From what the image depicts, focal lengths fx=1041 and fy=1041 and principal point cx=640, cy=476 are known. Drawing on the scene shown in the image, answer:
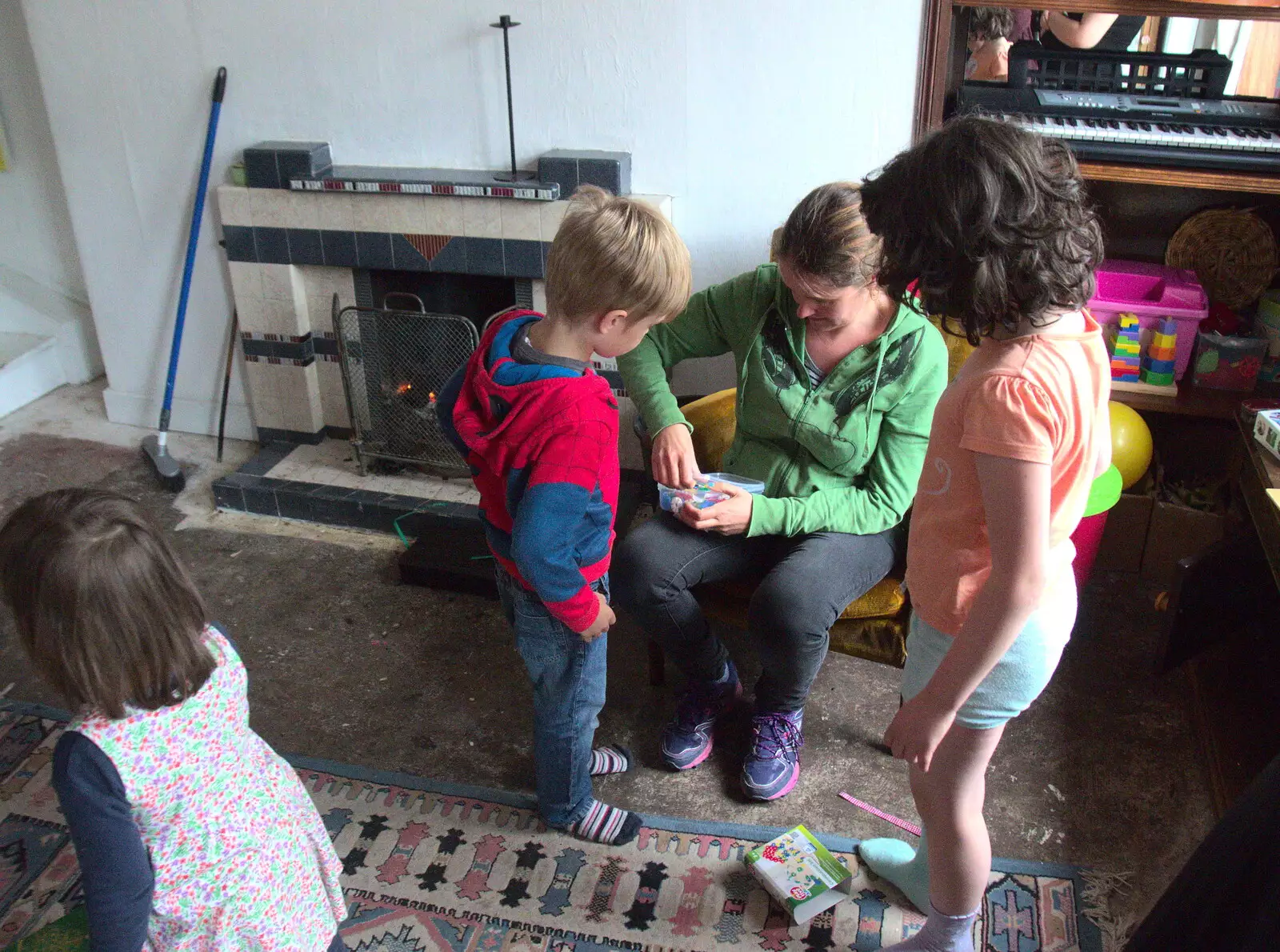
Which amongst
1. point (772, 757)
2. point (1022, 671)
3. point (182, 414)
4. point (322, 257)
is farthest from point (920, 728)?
point (182, 414)

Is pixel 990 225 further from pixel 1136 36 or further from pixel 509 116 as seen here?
pixel 509 116

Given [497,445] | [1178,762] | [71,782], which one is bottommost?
[1178,762]

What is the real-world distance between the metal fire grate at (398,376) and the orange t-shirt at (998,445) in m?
1.76

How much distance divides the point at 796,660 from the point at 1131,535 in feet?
3.94

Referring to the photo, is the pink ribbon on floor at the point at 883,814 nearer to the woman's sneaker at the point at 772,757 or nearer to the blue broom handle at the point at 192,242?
the woman's sneaker at the point at 772,757

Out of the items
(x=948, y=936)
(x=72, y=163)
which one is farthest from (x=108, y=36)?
(x=948, y=936)

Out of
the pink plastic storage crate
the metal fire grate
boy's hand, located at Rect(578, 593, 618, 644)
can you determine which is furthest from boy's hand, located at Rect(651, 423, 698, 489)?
the pink plastic storage crate

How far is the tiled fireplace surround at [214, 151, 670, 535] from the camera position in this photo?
2.75 m

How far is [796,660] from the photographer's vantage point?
71.6 inches

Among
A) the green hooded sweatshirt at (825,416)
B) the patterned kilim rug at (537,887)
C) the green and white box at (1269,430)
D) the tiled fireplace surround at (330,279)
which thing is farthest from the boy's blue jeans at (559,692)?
the green and white box at (1269,430)

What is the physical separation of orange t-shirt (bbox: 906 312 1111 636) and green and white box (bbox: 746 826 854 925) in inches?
22.9

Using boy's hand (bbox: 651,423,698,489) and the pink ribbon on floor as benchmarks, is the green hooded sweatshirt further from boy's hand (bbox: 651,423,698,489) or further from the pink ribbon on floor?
the pink ribbon on floor

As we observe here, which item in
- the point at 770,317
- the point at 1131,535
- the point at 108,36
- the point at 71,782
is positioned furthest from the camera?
the point at 108,36

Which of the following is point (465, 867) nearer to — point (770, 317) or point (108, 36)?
point (770, 317)
